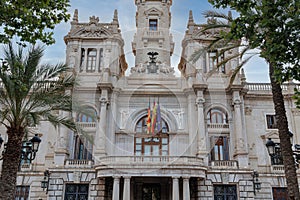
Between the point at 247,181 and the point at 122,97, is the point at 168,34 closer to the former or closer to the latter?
the point at 122,97

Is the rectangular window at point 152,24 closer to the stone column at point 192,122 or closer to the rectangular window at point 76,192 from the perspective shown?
the stone column at point 192,122

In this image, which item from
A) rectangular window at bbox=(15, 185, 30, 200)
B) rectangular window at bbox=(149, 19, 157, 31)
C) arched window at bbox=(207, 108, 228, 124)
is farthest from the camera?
rectangular window at bbox=(149, 19, 157, 31)

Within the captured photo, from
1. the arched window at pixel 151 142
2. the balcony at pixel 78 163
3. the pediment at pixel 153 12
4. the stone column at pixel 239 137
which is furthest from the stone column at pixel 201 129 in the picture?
the pediment at pixel 153 12

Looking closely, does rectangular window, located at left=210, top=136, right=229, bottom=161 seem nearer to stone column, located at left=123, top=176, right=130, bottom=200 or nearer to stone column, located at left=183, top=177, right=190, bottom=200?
stone column, located at left=183, top=177, right=190, bottom=200

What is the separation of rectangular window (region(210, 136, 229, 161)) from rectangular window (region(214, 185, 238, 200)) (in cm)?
253

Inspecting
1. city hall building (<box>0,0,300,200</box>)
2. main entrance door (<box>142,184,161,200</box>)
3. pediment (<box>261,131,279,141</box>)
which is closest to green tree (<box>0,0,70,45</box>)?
city hall building (<box>0,0,300,200</box>)

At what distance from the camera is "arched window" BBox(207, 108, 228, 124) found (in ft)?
87.9

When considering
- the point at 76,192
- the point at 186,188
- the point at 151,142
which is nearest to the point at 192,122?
the point at 151,142

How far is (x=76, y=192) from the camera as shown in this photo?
23.6 m

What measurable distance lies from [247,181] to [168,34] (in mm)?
17151

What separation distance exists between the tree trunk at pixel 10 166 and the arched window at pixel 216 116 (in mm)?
17420

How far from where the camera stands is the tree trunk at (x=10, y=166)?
39.7 ft

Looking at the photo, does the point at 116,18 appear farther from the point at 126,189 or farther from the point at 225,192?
the point at 225,192

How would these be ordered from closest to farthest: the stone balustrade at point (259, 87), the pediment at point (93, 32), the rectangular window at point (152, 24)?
1. the stone balustrade at point (259, 87)
2. the pediment at point (93, 32)
3. the rectangular window at point (152, 24)
